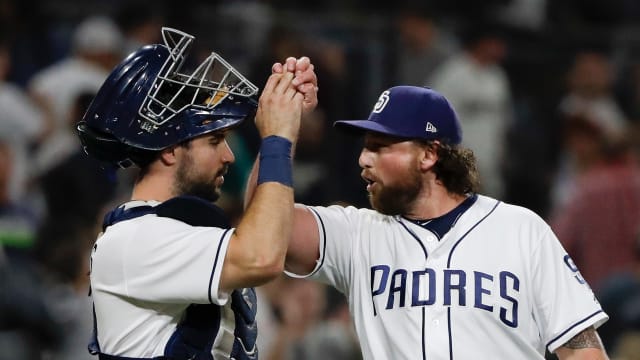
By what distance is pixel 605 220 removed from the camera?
843 centimetres

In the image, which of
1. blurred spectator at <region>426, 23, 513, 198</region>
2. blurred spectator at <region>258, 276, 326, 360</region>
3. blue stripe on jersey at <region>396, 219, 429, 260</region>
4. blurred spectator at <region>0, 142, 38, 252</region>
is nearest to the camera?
blue stripe on jersey at <region>396, 219, 429, 260</region>

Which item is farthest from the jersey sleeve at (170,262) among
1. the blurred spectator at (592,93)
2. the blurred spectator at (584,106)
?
the blurred spectator at (592,93)

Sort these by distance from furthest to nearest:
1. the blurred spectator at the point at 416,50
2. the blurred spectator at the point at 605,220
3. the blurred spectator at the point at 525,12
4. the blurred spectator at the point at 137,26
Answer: the blurred spectator at the point at 525,12 → the blurred spectator at the point at 416,50 → the blurred spectator at the point at 137,26 → the blurred spectator at the point at 605,220

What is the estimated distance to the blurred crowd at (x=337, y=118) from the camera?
290 inches

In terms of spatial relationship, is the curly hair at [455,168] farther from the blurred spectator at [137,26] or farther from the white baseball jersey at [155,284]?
the blurred spectator at [137,26]

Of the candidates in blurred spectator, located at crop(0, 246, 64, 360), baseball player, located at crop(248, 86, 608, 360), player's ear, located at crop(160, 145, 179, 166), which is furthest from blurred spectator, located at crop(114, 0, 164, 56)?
player's ear, located at crop(160, 145, 179, 166)

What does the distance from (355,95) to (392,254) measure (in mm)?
5336

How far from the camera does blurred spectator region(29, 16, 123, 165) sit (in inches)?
349

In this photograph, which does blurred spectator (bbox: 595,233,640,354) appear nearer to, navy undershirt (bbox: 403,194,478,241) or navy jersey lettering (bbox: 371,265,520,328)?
navy undershirt (bbox: 403,194,478,241)

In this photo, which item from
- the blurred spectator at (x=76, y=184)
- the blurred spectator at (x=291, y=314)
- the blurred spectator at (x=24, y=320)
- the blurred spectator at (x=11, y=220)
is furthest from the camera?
the blurred spectator at (x=76, y=184)

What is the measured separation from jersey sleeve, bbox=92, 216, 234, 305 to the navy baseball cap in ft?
2.68

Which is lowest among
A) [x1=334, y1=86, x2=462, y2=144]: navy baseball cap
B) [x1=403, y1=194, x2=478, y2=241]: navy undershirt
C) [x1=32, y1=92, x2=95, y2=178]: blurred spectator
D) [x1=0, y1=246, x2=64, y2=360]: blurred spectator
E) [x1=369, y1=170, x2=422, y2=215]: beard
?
[x1=0, y1=246, x2=64, y2=360]: blurred spectator

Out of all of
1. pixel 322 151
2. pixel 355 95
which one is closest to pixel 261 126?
pixel 322 151

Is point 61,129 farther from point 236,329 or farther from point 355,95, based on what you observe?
point 236,329
